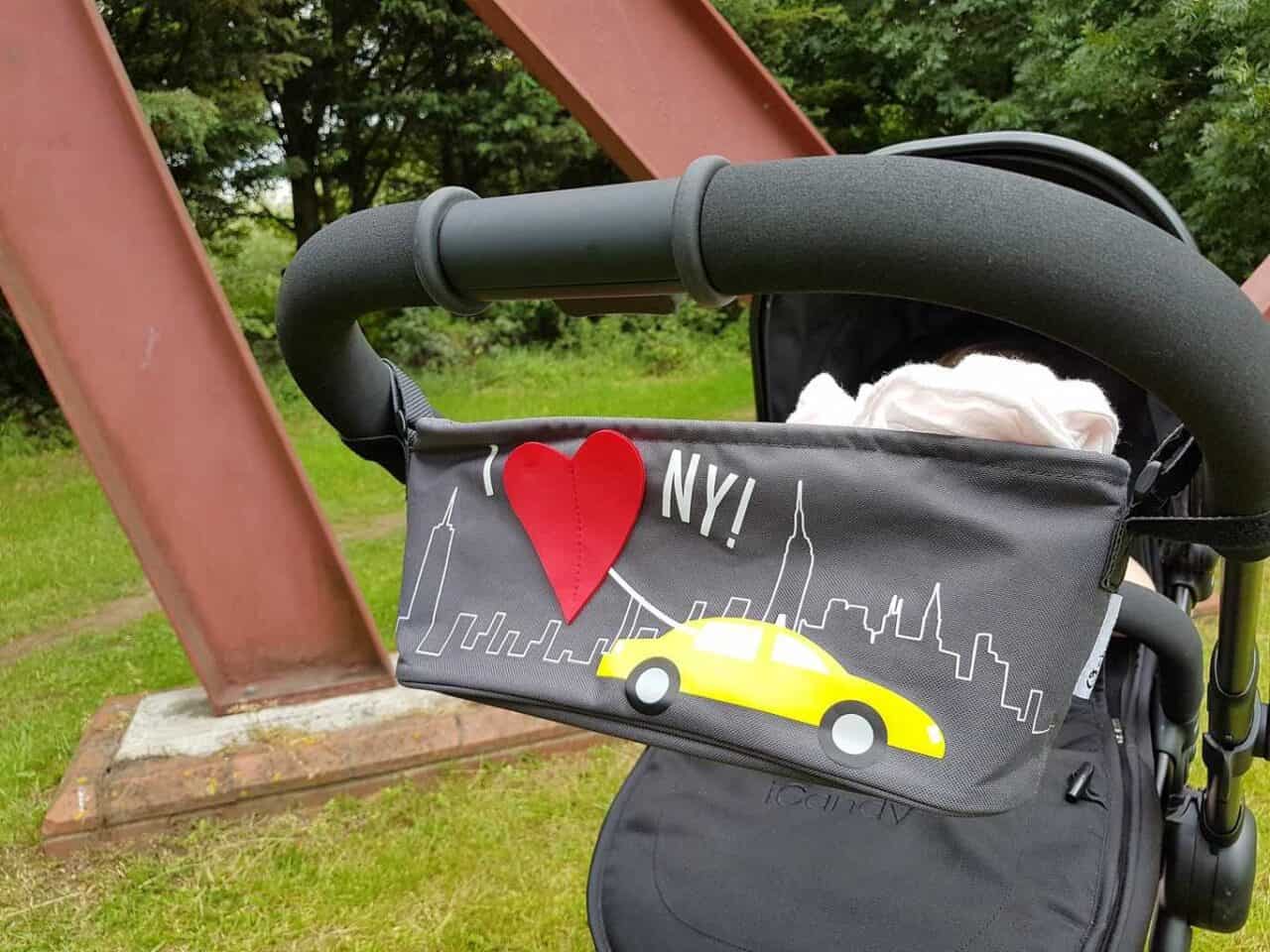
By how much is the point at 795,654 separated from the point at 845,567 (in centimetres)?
8

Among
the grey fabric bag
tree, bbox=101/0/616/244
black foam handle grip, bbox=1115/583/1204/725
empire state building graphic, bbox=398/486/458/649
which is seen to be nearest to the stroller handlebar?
the grey fabric bag

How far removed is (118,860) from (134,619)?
211 centimetres

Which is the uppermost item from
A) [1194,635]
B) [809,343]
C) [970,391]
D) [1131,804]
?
[970,391]

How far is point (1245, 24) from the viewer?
7.56 m

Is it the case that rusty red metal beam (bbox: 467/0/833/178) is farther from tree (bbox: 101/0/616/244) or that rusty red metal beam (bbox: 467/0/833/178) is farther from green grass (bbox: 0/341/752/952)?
tree (bbox: 101/0/616/244)

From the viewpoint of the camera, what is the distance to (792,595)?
0.80 meters

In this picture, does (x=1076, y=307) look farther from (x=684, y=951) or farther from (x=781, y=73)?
(x=781, y=73)

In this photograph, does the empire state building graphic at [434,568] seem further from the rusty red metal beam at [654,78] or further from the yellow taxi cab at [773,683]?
the rusty red metal beam at [654,78]

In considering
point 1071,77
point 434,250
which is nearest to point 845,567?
point 434,250

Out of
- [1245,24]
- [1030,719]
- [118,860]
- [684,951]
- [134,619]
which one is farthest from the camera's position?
[1245,24]

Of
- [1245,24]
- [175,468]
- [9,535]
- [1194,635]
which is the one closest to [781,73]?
[1245,24]

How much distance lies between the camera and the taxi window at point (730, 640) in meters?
0.79

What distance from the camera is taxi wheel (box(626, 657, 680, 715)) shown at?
0.81 metres

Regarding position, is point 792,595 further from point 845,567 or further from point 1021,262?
point 1021,262
